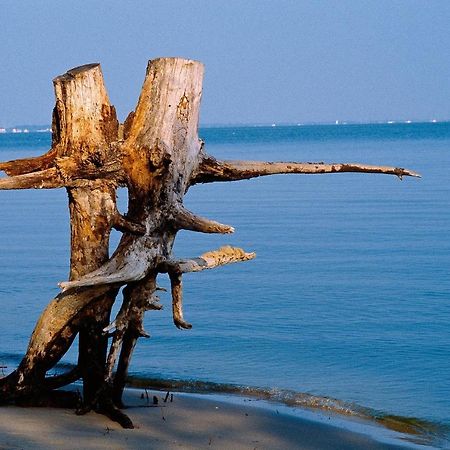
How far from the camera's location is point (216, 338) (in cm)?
1359

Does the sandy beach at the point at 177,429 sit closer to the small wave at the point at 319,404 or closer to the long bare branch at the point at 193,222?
the small wave at the point at 319,404

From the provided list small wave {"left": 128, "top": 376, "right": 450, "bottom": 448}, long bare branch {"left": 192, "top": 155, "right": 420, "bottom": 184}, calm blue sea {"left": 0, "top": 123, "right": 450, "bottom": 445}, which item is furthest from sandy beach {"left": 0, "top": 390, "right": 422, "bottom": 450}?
long bare branch {"left": 192, "top": 155, "right": 420, "bottom": 184}

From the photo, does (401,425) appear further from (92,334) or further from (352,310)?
(352,310)

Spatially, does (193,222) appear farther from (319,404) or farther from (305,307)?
(305,307)

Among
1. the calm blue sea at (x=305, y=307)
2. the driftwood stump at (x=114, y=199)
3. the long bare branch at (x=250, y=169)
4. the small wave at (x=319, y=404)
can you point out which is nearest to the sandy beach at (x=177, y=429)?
the driftwood stump at (x=114, y=199)

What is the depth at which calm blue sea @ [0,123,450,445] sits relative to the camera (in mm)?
11617

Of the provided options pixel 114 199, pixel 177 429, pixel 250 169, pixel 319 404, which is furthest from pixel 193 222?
pixel 319 404

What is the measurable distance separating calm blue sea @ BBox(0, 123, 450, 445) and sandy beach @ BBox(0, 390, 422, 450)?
1207mm

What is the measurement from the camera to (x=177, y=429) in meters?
8.39

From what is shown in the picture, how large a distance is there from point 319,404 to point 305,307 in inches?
217

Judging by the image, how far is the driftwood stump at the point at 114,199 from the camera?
8.01m

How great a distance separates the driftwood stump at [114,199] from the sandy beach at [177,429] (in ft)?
0.89

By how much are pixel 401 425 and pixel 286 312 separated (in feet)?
18.8

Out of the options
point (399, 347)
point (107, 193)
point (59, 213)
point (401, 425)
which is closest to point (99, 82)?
point (107, 193)
